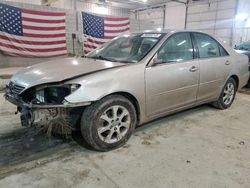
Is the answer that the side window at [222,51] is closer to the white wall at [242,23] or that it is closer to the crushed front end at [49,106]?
the crushed front end at [49,106]

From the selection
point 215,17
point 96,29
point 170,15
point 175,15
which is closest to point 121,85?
point 96,29

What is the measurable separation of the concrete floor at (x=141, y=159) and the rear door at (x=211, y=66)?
54 cm

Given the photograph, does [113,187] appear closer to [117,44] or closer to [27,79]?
[27,79]

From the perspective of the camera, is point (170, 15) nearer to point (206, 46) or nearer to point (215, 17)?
point (215, 17)

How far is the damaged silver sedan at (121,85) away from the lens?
215 centimetres

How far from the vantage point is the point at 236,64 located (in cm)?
374

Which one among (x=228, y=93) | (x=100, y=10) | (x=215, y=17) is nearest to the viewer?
(x=228, y=93)

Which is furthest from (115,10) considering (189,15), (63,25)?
(63,25)

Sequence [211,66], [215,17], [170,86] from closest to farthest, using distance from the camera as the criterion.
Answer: [170,86], [211,66], [215,17]

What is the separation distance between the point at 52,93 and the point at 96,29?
22.8 ft

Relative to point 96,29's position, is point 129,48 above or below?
below

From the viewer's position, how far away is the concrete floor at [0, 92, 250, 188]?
6.36 feet

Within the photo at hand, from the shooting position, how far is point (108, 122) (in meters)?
2.36

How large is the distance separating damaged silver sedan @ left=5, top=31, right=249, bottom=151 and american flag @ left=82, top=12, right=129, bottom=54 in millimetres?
5505
